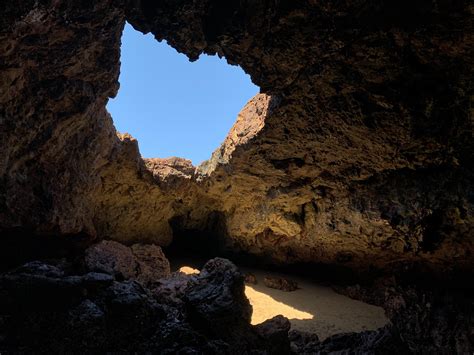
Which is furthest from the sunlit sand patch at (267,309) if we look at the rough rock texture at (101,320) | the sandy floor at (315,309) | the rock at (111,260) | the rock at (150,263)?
the rough rock texture at (101,320)

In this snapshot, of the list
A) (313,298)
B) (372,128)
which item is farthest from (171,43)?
(313,298)

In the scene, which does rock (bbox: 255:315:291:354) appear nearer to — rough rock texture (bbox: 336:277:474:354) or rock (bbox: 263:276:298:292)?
rough rock texture (bbox: 336:277:474:354)

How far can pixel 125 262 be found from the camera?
10.0 metres

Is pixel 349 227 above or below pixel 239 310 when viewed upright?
above

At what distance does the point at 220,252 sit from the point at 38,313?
1157 centimetres

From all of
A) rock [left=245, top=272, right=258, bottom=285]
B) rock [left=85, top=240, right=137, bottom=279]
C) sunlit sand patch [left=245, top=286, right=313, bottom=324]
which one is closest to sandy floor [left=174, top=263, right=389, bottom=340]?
sunlit sand patch [left=245, top=286, right=313, bottom=324]

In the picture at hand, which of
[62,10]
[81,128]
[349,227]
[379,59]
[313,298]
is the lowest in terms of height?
[313,298]

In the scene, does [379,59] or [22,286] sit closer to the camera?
[22,286]

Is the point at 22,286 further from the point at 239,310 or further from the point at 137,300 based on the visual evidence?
the point at 239,310

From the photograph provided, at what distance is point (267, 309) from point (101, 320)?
8511 mm

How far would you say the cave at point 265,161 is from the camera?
18.8 ft

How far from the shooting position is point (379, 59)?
258 inches

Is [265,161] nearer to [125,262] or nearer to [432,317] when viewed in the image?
[125,262]

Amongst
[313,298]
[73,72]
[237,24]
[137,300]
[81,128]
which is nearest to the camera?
[137,300]
